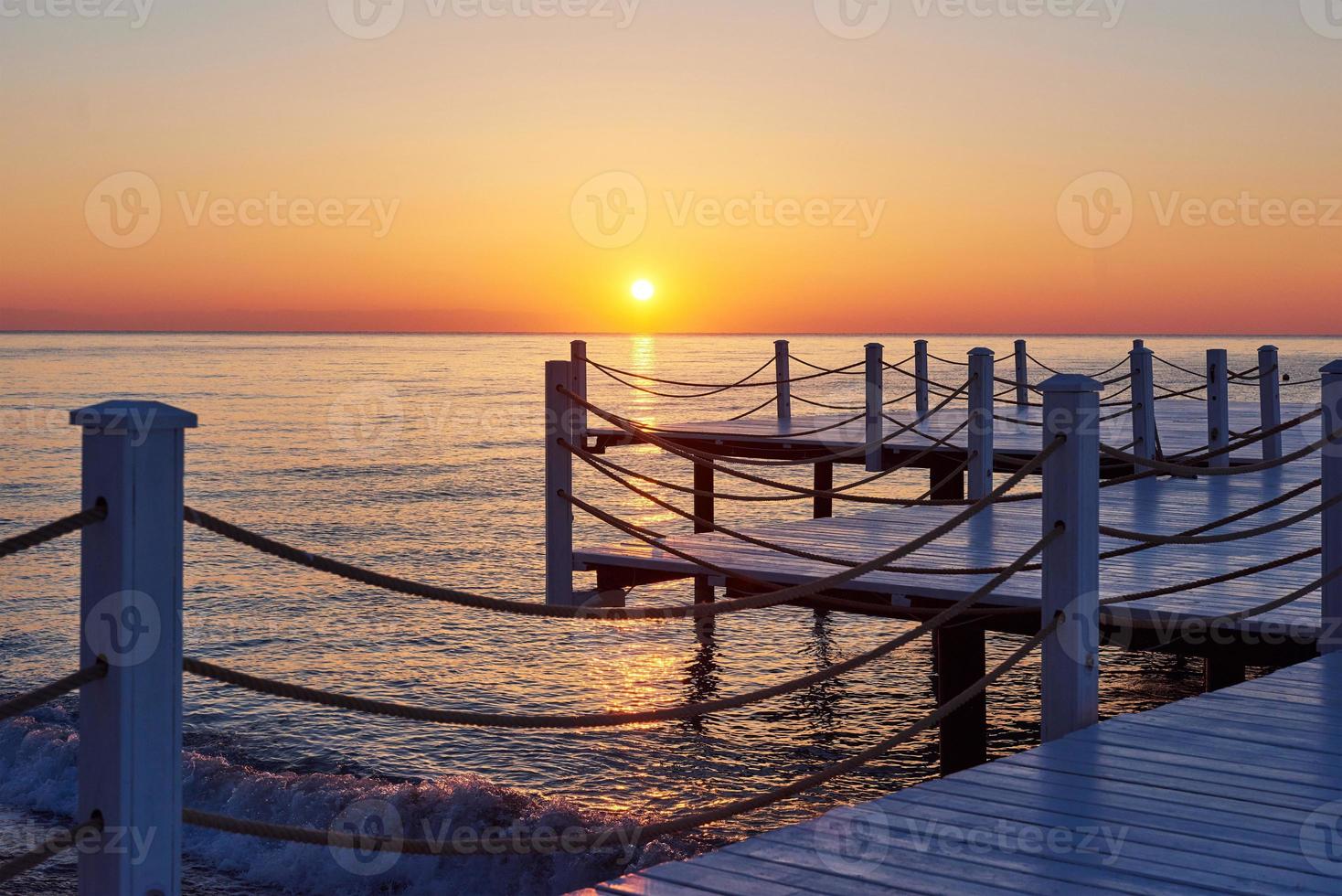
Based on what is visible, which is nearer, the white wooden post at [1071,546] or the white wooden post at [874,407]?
the white wooden post at [1071,546]

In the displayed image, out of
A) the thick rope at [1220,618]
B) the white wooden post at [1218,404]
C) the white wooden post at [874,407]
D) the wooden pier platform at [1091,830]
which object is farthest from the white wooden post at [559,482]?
the white wooden post at [1218,404]

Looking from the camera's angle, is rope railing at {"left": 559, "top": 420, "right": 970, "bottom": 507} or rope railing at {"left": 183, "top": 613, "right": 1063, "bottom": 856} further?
rope railing at {"left": 559, "top": 420, "right": 970, "bottom": 507}

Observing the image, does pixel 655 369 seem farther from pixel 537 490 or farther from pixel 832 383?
pixel 537 490

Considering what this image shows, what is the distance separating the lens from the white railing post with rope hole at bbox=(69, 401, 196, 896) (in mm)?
2621

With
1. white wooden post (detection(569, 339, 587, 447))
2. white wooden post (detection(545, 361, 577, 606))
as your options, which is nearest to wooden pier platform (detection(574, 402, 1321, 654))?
white wooden post (detection(545, 361, 577, 606))

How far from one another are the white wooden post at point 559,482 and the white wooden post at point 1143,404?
293 inches

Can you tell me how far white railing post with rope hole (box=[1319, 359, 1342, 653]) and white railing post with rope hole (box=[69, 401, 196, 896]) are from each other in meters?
5.59

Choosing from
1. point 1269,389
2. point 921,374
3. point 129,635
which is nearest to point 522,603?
point 129,635

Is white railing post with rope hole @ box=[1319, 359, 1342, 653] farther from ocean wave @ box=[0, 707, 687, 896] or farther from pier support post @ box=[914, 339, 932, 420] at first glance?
pier support post @ box=[914, 339, 932, 420]

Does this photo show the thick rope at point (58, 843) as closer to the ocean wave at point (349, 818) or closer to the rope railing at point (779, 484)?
the rope railing at point (779, 484)

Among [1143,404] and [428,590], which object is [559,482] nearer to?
[428,590]

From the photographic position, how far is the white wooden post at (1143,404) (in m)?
14.3

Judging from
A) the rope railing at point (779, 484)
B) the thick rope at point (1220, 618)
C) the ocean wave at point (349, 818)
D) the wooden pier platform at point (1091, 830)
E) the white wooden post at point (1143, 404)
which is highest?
the white wooden post at point (1143, 404)

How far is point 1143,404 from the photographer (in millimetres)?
14336
